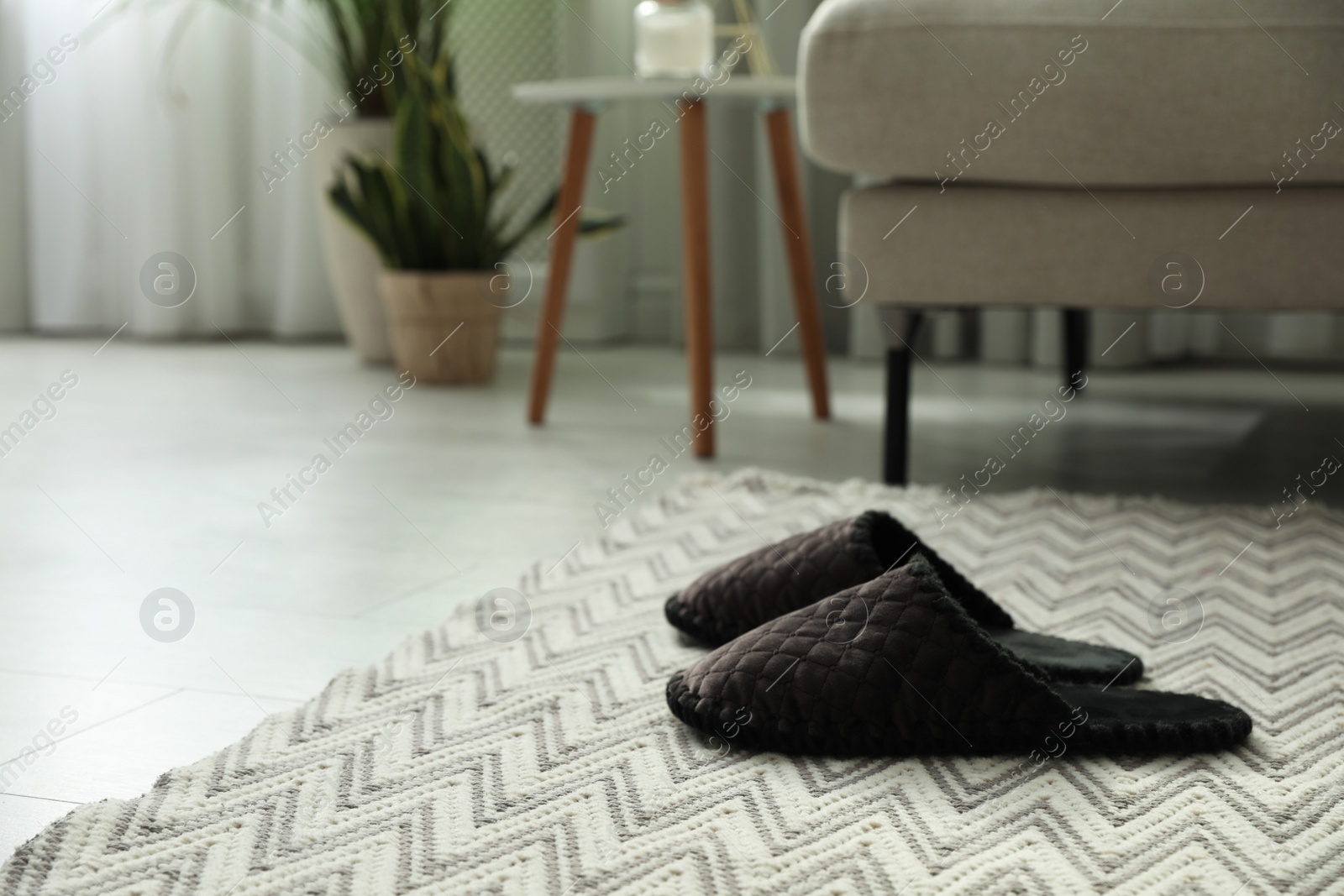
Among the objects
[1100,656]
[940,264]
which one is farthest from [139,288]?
[1100,656]

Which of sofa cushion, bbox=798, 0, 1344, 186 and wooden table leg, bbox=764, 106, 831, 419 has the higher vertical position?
sofa cushion, bbox=798, 0, 1344, 186

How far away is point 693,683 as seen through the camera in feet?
2.25

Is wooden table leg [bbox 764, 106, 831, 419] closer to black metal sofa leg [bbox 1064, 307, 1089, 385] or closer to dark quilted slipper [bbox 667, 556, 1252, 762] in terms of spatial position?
black metal sofa leg [bbox 1064, 307, 1089, 385]

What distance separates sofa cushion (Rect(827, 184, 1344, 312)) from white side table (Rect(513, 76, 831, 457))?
9.9 inches

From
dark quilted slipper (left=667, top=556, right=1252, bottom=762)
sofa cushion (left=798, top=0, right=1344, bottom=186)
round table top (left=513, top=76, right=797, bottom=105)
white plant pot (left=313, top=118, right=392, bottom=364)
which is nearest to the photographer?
dark quilted slipper (left=667, top=556, right=1252, bottom=762)

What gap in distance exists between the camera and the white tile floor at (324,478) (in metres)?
0.76

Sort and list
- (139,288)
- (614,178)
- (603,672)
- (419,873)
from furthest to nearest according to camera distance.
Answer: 1. (139,288)
2. (614,178)
3. (603,672)
4. (419,873)

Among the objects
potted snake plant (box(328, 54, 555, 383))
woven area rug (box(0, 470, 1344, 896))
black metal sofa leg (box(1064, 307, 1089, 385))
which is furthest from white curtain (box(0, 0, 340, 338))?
woven area rug (box(0, 470, 1344, 896))

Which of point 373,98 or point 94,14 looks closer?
point 373,98

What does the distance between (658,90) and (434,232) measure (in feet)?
2.32

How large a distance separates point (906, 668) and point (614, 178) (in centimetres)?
193

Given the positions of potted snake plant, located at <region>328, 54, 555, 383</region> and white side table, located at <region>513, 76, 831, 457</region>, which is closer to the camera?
white side table, located at <region>513, 76, 831, 457</region>

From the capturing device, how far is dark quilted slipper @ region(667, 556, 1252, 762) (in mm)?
636

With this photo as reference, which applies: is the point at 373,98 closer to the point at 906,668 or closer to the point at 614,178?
the point at 614,178
